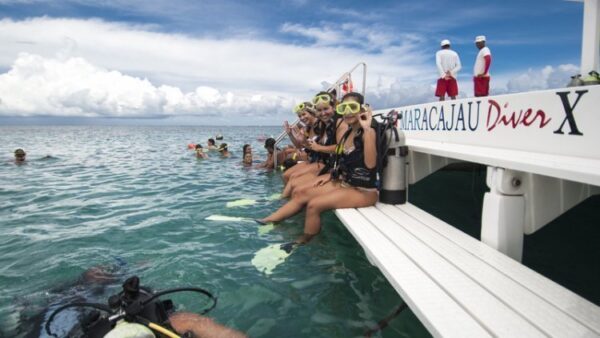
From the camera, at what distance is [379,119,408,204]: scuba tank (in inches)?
184

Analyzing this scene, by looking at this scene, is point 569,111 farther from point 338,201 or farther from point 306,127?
point 306,127

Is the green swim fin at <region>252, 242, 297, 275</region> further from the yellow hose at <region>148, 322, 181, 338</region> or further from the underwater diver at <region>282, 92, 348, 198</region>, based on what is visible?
the yellow hose at <region>148, 322, 181, 338</region>

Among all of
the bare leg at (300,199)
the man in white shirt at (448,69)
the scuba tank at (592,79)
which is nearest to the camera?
the bare leg at (300,199)

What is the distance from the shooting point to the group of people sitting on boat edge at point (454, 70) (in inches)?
364

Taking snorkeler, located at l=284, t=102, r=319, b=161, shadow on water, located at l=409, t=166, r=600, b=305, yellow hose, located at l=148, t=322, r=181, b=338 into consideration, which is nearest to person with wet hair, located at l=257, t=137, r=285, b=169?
snorkeler, located at l=284, t=102, r=319, b=161

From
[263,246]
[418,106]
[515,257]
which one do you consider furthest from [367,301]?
[418,106]

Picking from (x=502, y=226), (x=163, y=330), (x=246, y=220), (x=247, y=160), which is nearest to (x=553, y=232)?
(x=502, y=226)

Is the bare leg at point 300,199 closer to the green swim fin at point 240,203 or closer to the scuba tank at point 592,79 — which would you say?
the green swim fin at point 240,203

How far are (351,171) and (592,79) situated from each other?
5.89 meters

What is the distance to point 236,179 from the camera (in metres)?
11.6

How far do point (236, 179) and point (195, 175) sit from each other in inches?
73.0

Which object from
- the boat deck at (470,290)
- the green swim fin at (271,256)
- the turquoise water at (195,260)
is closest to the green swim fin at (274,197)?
the turquoise water at (195,260)

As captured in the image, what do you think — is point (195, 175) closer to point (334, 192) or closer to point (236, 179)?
point (236, 179)

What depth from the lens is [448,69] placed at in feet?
32.7
